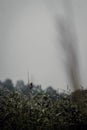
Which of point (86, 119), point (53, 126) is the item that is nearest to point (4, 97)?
point (53, 126)

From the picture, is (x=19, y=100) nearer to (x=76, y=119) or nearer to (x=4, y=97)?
(x=4, y=97)

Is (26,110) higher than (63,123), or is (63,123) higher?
(26,110)

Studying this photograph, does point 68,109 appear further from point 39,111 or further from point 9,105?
point 9,105

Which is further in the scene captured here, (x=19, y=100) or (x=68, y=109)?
(x=68, y=109)

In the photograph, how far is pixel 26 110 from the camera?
6855 mm

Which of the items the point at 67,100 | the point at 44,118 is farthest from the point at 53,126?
the point at 67,100

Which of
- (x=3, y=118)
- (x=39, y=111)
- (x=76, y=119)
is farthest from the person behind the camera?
(x=76, y=119)

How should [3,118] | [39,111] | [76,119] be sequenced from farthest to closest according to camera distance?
1. [76,119]
2. [39,111]
3. [3,118]

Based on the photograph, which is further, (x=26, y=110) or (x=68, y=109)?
(x=68, y=109)

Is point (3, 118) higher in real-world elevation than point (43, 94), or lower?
lower

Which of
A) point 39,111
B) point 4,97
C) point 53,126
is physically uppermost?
point 4,97

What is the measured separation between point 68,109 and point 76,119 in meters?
0.45

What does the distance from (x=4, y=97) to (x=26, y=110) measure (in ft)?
2.90

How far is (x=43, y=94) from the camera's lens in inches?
307
